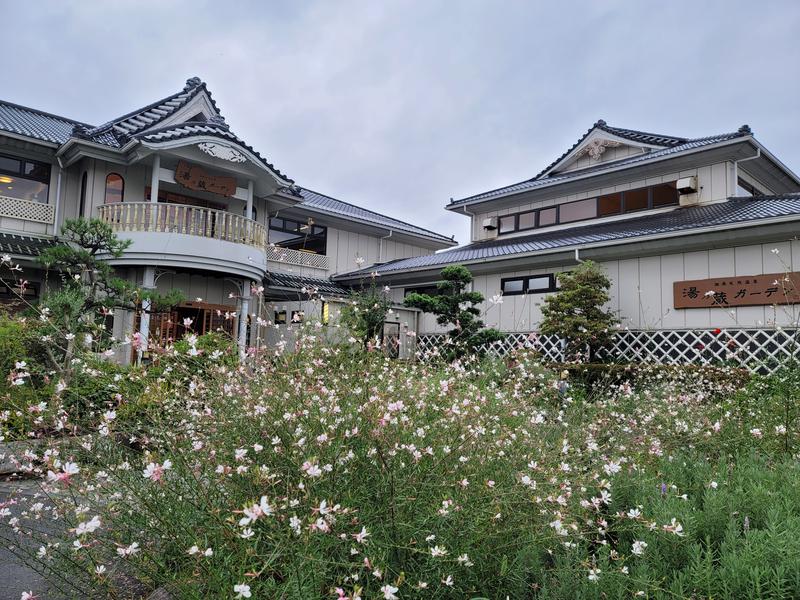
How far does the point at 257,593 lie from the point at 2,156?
48.2 feet

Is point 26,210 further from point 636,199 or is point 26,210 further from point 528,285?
point 636,199

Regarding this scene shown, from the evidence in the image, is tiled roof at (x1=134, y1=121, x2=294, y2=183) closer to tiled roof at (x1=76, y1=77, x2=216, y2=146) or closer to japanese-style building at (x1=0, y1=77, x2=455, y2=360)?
japanese-style building at (x1=0, y1=77, x2=455, y2=360)

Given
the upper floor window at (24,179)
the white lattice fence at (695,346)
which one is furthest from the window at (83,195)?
the white lattice fence at (695,346)

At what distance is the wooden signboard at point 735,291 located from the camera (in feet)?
31.2

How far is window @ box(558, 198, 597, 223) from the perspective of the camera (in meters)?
15.2

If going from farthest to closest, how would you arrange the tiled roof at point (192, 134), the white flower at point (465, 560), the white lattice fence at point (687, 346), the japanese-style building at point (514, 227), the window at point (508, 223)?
1. the window at point (508, 223)
2. the tiled roof at point (192, 134)
3. the japanese-style building at point (514, 227)
4. the white lattice fence at point (687, 346)
5. the white flower at point (465, 560)

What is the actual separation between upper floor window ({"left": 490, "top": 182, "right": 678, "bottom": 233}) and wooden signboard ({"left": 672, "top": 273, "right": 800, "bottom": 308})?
3778mm

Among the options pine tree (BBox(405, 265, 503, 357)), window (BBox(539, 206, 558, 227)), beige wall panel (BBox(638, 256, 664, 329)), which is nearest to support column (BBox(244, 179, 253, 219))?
pine tree (BBox(405, 265, 503, 357))

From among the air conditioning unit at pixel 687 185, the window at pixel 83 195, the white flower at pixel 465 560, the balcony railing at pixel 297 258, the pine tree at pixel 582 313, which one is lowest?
the white flower at pixel 465 560

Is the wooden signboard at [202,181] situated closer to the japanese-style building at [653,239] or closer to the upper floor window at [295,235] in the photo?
Result: the upper floor window at [295,235]

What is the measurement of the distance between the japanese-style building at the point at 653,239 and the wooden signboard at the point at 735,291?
0.02 metres

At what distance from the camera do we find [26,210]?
12367mm

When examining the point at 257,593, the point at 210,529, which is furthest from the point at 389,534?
the point at 210,529

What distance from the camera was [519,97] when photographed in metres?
17.4
